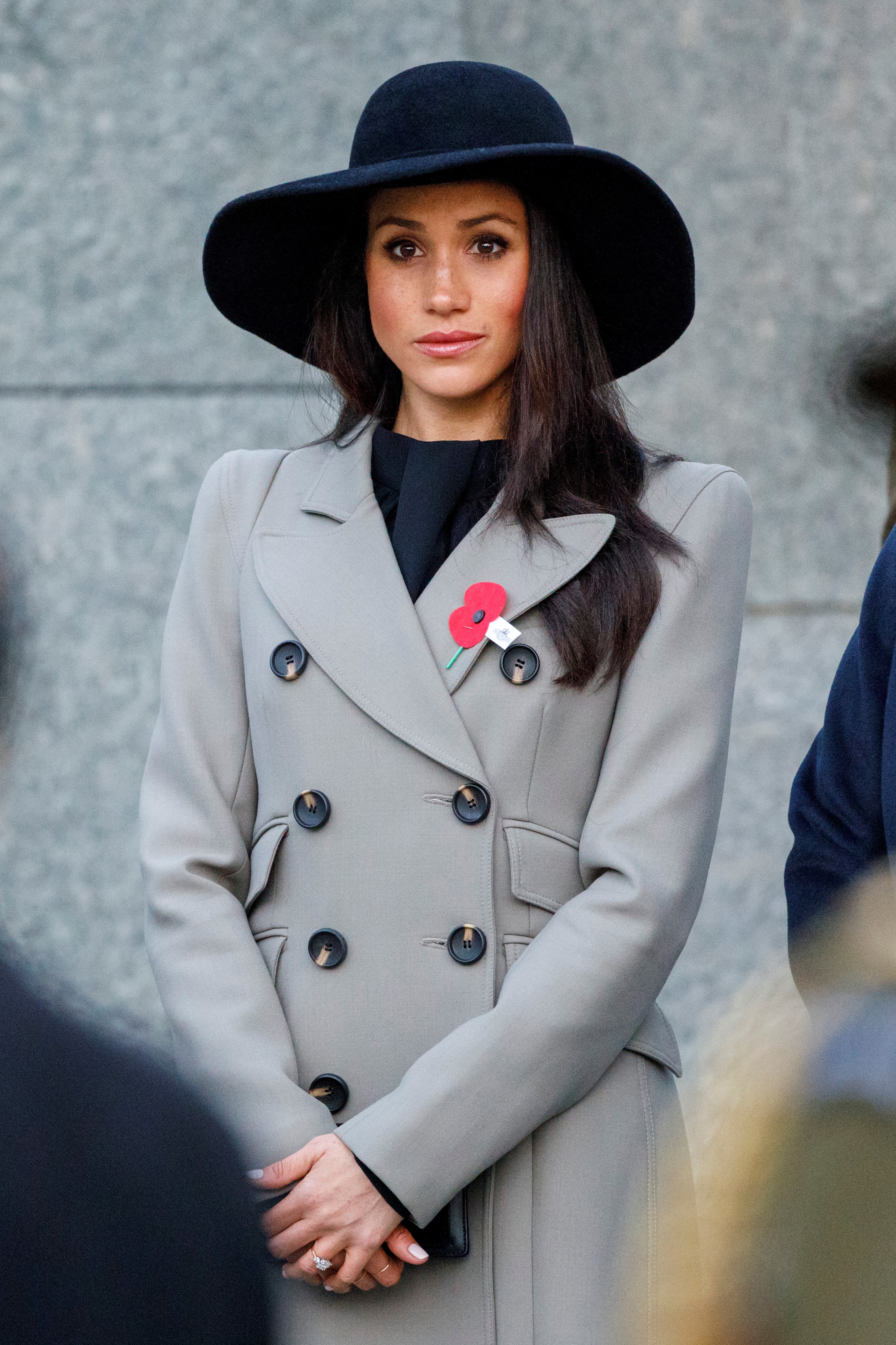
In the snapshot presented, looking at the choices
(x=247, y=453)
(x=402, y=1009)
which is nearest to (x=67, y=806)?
(x=247, y=453)

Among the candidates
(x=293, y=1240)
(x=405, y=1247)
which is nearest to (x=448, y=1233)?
(x=405, y=1247)

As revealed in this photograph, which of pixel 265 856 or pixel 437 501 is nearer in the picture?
pixel 265 856

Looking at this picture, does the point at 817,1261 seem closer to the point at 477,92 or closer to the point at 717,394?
the point at 477,92

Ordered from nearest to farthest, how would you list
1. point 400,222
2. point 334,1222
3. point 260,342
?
point 334,1222 < point 400,222 < point 260,342

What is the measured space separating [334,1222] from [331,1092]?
0.68 ft

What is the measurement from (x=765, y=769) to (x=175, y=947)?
2.04 meters

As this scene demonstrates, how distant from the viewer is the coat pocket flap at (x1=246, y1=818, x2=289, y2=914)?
88.1 inches

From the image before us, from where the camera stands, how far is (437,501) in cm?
238

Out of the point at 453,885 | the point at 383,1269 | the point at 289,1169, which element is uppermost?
the point at 453,885

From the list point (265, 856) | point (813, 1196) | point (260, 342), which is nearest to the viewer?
point (813, 1196)

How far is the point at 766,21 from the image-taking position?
396 centimetres

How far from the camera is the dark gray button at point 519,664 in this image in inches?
86.8

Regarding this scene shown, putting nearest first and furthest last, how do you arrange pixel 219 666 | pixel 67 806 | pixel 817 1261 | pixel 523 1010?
pixel 817 1261 < pixel 523 1010 < pixel 219 666 < pixel 67 806

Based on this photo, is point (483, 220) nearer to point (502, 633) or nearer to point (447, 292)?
point (447, 292)
